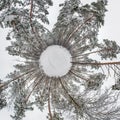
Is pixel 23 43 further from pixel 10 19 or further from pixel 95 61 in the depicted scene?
pixel 95 61

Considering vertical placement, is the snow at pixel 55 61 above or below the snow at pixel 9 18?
below

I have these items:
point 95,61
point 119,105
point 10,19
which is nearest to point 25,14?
point 10,19

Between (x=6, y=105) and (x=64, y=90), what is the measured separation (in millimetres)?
2658

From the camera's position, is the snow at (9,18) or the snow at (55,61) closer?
the snow at (9,18)

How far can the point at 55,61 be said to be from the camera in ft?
62.9

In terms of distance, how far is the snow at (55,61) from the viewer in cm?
1921

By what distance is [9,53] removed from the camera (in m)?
19.9

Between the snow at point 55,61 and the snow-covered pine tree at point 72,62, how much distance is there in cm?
19

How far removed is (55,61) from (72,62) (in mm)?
871

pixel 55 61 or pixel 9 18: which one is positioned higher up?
pixel 9 18

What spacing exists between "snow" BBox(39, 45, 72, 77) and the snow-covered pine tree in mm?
193

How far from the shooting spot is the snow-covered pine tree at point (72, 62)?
1817cm

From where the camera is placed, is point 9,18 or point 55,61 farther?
point 55,61

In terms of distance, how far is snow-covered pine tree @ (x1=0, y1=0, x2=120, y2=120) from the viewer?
18.2 meters
